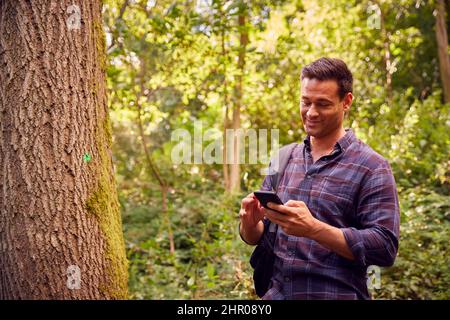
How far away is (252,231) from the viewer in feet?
7.34

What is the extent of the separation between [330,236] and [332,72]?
0.78 meters

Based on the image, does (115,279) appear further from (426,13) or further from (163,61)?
(426,13)

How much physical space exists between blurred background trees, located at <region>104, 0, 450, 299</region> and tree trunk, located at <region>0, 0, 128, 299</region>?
2525mm

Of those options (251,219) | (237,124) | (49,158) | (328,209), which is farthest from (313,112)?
(237,124)

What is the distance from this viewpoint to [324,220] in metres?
2.00

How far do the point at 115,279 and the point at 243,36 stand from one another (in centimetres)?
609

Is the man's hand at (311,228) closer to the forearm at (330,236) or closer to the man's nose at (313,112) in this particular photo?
the forearm at (330,236)

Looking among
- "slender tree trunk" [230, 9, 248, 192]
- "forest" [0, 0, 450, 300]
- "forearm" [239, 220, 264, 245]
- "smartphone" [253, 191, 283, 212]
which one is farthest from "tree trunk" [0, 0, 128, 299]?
"slender tree trunk" [230, 9, 248, 192]

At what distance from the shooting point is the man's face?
2.15m

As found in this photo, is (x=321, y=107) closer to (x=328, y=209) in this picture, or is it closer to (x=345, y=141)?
(x=345, y=141)

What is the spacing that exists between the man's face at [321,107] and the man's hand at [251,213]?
42cm

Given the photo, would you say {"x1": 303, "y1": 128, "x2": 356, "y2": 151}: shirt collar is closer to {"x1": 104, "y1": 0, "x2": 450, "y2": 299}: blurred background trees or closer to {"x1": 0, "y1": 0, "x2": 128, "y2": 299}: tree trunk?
{"x1": 0, "y1": 0, "x2": 128, "y2": 299}: tree trunk

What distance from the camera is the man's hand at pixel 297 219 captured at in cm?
185

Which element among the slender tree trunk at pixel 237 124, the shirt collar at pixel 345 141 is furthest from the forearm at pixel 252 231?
the slender tree trunk at pixel 237 124
